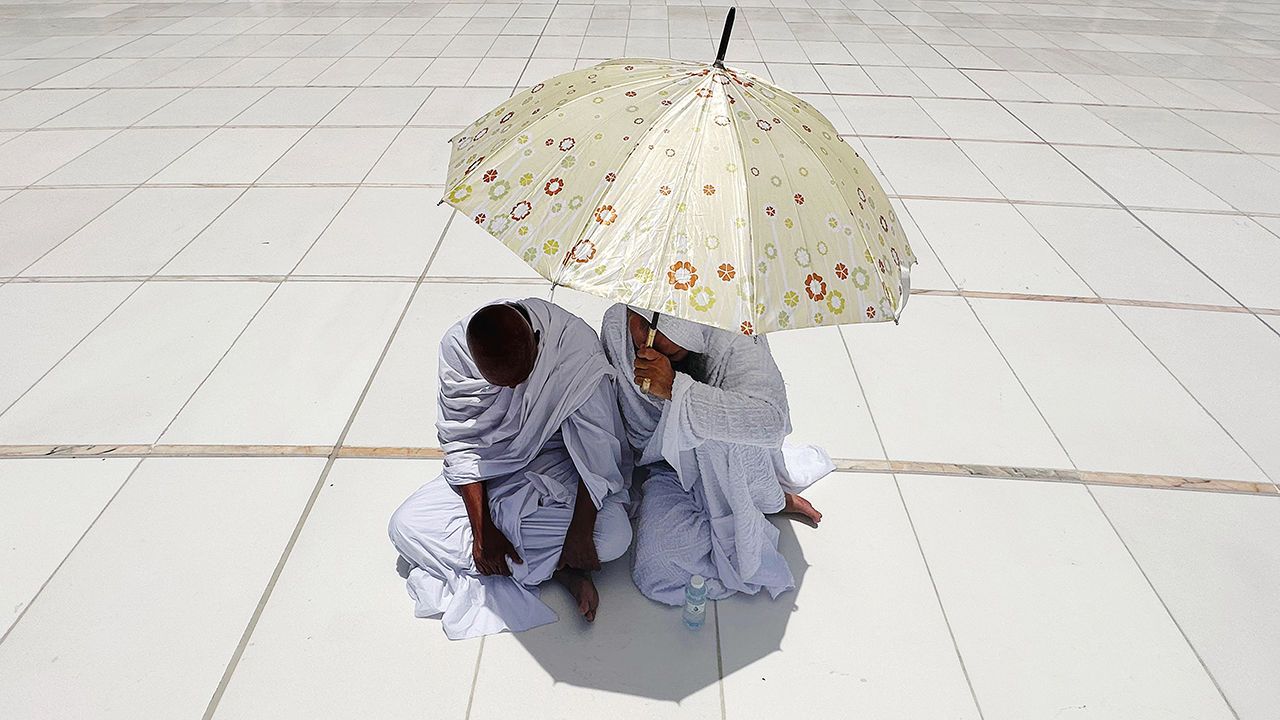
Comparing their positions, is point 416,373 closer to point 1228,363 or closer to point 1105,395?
point 1105,395

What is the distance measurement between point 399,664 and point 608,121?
1.59m

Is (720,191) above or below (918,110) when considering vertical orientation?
above

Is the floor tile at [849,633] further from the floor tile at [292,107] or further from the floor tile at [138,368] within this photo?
the floor tile at [292,107]

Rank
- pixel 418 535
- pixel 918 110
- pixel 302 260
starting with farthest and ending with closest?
pixel 918 110 < pixel 302 260 < pixel 418 535

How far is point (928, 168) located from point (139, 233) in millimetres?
5100

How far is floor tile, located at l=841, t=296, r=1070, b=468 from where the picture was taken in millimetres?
3037

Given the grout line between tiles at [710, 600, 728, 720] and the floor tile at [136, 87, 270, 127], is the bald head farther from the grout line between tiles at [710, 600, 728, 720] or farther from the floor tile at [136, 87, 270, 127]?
the floor tile at [136, 87, 270, 127]

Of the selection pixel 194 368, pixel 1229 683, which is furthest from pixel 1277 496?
pixel 194 368

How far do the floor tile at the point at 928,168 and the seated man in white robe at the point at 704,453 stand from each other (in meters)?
3.32

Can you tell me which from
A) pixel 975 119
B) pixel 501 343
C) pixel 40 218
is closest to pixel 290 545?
pixel 501 343

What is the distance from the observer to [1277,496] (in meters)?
2.88

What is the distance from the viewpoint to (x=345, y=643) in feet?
7.29

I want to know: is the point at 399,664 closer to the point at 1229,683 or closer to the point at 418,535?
the point at 418,535

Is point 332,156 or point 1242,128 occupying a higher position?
point 332,156
